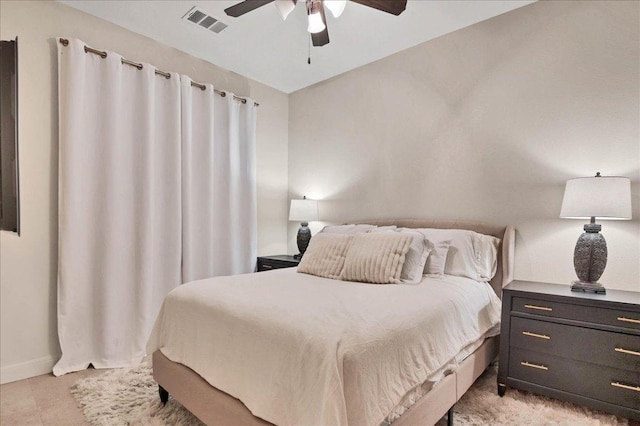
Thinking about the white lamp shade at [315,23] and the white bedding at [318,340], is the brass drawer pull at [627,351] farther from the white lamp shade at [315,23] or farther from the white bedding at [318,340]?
the white lamp shade at [315,23]

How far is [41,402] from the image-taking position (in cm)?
208

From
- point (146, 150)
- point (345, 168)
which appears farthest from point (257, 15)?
point (345, 168)

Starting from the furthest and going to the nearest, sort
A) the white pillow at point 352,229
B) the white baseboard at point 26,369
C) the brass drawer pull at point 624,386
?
1. the white pillow at point 352,229
2. the white baseboard at point 26,369
3. the brass drawer pull at point 624,386

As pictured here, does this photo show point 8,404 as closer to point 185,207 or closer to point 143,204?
point 143,204

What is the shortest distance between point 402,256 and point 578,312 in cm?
102

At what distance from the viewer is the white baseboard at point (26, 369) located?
7.60 feet

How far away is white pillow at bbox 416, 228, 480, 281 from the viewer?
238 cm

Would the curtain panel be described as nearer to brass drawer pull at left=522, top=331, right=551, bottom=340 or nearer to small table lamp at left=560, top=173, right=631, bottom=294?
brass drawer pull at left=522, top=331, right=551, bottom=340

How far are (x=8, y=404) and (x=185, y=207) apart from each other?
1773 millimetres

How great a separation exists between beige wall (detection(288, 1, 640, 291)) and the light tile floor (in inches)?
107

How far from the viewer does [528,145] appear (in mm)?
2553

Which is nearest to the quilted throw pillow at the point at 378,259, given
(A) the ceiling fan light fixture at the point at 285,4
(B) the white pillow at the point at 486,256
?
(B) the white pillow at the point at 486,256

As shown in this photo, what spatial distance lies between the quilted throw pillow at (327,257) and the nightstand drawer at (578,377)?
1232mm

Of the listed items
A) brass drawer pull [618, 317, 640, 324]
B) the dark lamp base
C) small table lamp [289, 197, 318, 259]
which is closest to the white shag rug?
brass drawer pull [618, 317, 640, 324]
